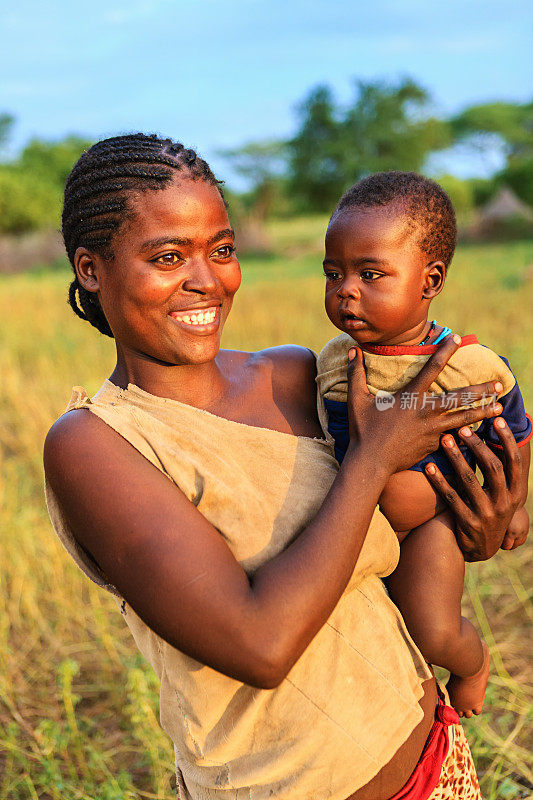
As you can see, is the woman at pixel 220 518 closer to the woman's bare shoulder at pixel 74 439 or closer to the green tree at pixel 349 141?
the woman's bare shoulder at pixel 74 439

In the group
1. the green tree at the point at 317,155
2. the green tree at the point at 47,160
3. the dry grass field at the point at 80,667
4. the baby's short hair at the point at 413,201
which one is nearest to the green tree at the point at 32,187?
the green tree at the point at 47,160

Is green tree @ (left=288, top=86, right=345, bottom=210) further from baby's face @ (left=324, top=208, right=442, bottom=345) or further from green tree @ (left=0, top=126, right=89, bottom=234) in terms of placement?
baby's face @ (left=324, top=208, right=442, bottom=345)

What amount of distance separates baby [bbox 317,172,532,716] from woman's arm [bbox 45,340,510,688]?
0.99 ft

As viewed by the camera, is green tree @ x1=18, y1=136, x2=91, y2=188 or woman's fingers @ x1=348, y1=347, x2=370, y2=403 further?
green tree @ x1=18, y1=136, x2=91, y2=188

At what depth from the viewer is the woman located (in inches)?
41.8

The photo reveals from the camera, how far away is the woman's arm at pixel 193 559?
104 centimetres

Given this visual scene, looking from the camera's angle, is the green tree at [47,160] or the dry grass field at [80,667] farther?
the green tree at [47,160]

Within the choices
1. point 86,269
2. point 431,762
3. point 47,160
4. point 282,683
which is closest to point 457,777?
point 431,762

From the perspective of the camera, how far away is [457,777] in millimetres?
1351

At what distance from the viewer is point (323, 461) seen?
1.32 meters

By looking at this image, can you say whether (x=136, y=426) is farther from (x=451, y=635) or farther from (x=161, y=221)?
(x=451, y=635)

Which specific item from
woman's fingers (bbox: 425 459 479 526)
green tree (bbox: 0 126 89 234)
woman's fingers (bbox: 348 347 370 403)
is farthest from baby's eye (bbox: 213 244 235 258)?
green tree (bbox: 0 126 89 234)

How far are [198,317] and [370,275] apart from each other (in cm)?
43

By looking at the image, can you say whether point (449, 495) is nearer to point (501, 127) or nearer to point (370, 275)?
point (370, 275)
